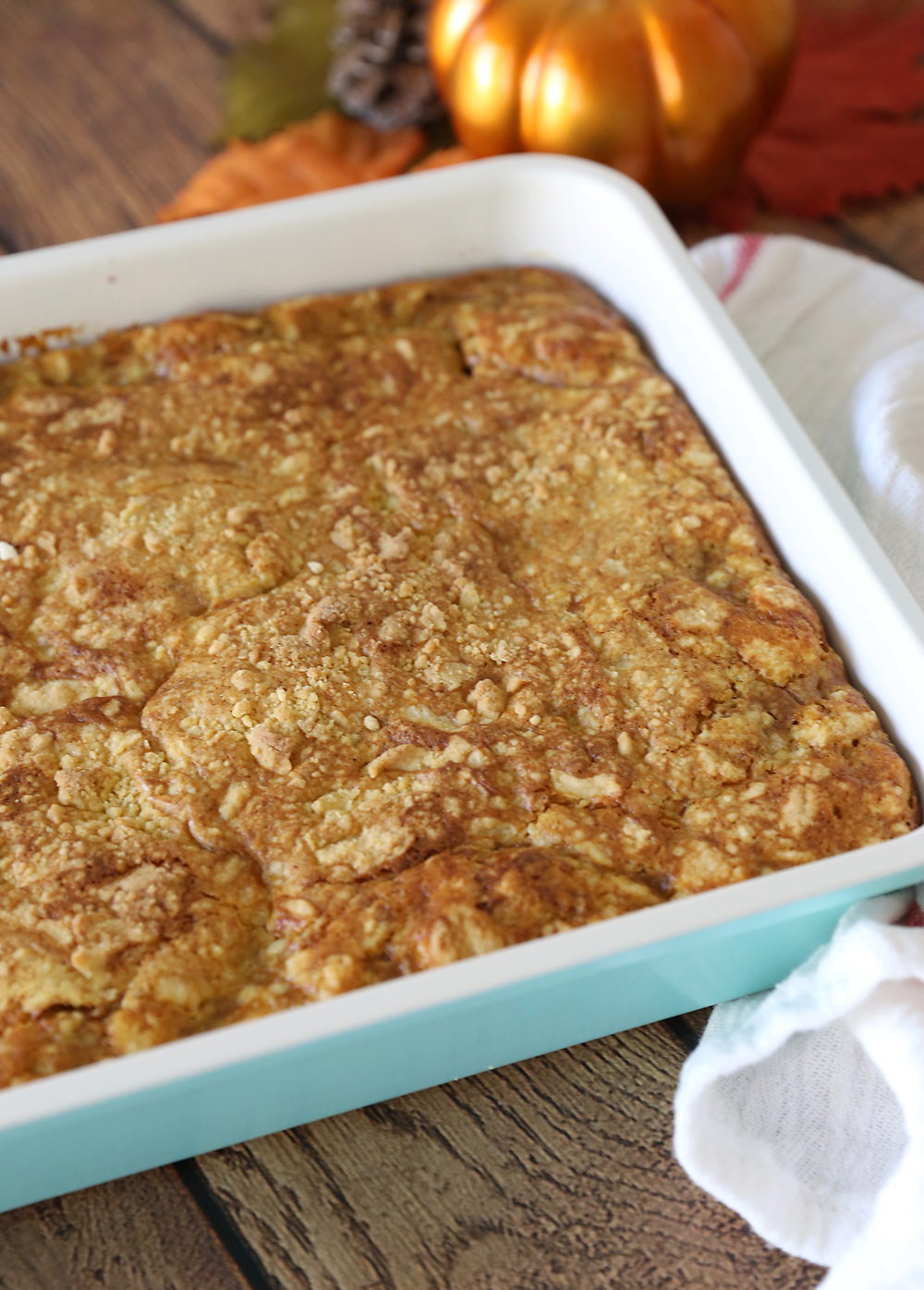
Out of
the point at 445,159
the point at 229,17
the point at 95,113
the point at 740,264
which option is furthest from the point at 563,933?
the point at 229,17

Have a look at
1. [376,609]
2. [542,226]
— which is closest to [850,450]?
[542,226]

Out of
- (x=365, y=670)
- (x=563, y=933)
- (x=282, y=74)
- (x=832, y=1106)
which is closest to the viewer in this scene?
(x=563, y=933)

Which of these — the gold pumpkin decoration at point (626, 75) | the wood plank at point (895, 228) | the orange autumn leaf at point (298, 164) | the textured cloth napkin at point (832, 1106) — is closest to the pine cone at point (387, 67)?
the orange autumn leaf at point (298, 164)

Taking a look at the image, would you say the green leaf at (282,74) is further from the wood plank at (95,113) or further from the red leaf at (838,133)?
the red leaf at (838,133)

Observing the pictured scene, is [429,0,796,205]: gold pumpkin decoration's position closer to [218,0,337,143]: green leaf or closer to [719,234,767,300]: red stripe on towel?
[719,234,767,300]: red stripe on towel

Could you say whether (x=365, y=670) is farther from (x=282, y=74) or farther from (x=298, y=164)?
(x=282, y=74)
